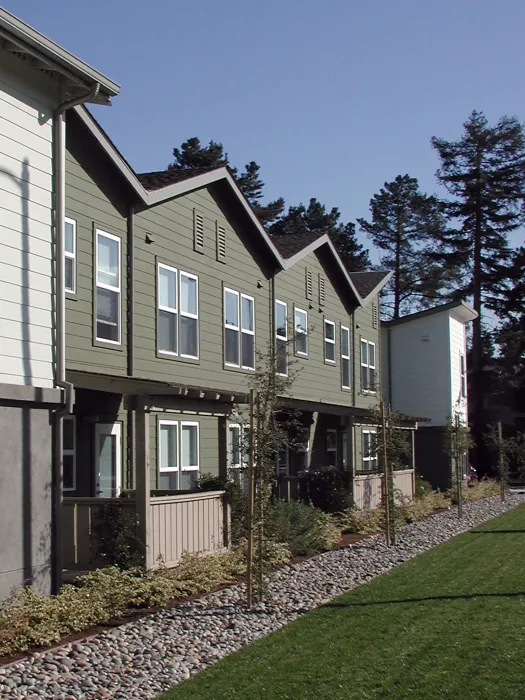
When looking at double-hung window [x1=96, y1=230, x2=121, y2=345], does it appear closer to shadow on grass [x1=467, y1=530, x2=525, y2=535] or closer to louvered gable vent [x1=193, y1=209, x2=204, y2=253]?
louvered gable vent [x1=193, y1=209, x2=204, y2=253]

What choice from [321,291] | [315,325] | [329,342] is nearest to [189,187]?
[315,325]

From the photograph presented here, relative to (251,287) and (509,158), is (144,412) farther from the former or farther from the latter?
(509,158)

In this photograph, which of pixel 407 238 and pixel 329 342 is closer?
pixel 329 342

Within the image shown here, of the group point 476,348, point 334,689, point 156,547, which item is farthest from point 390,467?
point 476,348

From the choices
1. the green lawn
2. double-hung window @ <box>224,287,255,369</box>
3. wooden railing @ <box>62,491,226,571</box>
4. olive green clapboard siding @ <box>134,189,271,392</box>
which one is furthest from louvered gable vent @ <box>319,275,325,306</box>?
the green lawn

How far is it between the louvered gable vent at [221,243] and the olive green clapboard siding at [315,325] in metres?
3.08

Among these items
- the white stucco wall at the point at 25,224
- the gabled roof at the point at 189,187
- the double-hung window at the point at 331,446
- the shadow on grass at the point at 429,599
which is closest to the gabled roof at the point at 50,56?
the white stucco wall at the point at 25,224

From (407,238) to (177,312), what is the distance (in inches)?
1780

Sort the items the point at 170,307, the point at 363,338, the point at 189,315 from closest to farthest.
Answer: the point at 170,307 → the point at 189,315 → the point at 363,338

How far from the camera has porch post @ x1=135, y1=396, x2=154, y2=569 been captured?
12.7 meters

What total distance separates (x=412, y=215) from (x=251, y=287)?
4208 cm

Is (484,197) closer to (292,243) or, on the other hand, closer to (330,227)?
(330,227)

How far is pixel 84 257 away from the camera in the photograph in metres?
15.4

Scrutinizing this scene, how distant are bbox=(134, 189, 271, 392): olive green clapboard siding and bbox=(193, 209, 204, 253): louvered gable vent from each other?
11 cm
